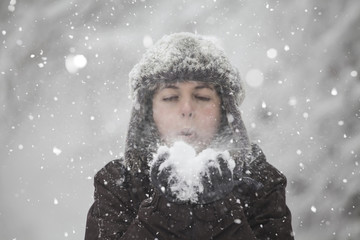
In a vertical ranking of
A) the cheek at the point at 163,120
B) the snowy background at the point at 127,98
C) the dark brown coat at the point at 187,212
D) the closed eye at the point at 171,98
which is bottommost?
the dark brown coat at the point at 187,212

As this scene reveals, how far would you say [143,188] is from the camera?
2.02 metres

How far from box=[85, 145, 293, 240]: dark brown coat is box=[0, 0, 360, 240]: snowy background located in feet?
9.32

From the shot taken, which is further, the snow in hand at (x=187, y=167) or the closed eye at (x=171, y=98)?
the closed eye at (x=171, y=98)

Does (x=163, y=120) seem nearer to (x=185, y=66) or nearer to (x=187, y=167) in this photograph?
(x=185, y=66)

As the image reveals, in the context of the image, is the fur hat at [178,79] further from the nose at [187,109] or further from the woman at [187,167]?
the nose at [187,109]

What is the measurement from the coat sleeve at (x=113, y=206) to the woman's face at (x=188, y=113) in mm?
304

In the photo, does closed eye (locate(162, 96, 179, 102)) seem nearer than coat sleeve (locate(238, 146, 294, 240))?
No

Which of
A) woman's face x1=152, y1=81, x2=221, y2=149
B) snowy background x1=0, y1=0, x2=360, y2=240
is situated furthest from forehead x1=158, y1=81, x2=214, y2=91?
snowy background x1=0, y1=0, x2=360, y2=240

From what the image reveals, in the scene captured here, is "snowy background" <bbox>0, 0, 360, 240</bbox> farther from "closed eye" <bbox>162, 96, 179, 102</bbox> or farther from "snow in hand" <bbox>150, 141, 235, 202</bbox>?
"snow in hand" <bbox>150, 141, 235, 202</bbox>

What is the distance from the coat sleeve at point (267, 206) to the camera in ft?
6.17

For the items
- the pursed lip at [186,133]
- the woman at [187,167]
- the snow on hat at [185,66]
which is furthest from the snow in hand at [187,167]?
the snow on hat at [185,66]

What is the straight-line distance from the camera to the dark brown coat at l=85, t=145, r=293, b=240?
1.71 meters

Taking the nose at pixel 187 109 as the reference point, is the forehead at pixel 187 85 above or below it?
above

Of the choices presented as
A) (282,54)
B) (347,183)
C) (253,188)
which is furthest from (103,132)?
(253,188)
